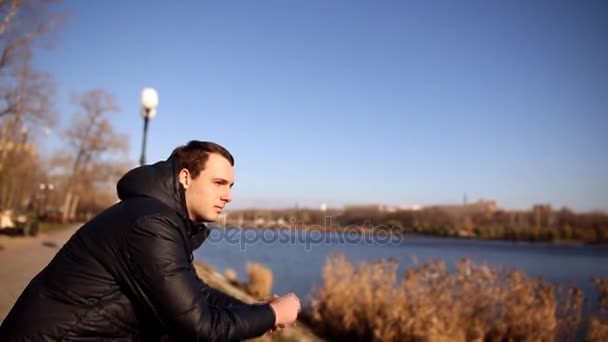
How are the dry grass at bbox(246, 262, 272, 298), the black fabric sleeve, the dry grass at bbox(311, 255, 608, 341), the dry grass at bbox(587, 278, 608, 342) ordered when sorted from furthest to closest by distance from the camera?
the dry grass at bbox(246, 262, 272, 298)
the dry grass at bbox(311, 255, 608, 341)
the dry grass at bbox(587, 278, 608, 342)
the black fabric sleeve

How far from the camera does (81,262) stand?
1664 millimetres

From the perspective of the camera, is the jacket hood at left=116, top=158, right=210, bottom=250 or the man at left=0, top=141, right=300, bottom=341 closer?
the man at left=0, top=141, right=300, bottom=341

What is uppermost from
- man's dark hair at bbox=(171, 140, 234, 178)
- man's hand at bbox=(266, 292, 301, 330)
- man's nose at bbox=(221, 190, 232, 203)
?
man's dark hair at bbox=(171, 140, 234, 178)

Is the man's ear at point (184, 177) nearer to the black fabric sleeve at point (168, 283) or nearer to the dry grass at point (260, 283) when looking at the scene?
the black fabric sleeve at point (168, 283)

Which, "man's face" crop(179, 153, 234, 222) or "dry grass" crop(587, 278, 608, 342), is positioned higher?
"man's face" crop(179, 153, 234, 222)

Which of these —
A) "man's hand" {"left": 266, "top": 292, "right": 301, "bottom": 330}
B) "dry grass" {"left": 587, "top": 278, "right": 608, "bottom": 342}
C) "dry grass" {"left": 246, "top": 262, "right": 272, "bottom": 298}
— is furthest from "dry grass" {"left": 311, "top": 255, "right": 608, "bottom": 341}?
"man's hand" {"left": 266, "top": 292, "right": 301, "bottom": 330}

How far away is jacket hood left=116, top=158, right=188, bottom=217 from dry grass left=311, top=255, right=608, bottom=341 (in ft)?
19.3

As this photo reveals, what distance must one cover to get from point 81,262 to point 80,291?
0.11 meters

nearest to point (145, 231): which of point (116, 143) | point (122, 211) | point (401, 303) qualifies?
point (122, 211)

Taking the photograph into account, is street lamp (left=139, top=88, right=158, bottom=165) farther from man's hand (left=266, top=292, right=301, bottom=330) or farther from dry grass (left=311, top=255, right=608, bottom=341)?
man's hand (left=266, top=292, right=301, bottom=330)

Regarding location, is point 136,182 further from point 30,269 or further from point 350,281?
point 30,269

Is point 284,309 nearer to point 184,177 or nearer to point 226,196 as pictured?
point 226,196

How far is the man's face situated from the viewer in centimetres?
188

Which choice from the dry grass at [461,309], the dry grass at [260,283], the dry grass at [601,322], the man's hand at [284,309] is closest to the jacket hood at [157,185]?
the man's hand at [284,309]
